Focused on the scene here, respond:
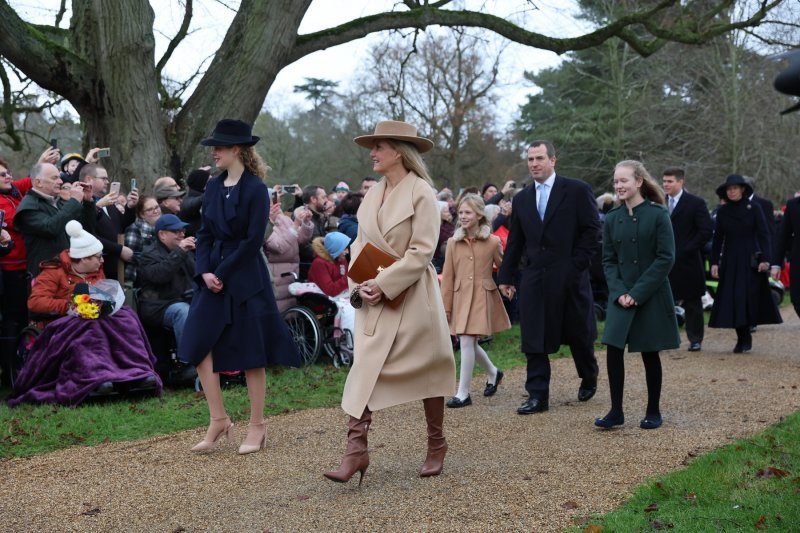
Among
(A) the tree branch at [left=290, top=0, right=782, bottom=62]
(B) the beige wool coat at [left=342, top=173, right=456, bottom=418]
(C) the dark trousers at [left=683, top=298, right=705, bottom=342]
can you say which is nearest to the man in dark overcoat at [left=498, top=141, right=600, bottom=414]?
(B) the beige wool coat at [left=342, top=173, right=456, bottom=418]

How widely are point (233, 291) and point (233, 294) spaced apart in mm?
21

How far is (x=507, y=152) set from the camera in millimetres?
40375

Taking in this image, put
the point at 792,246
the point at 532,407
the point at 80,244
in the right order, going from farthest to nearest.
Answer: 1. the point at 792,246
2. the point at 80,244
3. the point at 532,407

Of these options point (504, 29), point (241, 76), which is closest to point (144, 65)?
point (241, 76)

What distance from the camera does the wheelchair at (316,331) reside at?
10.2 meters

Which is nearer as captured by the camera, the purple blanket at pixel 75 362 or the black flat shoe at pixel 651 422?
the black flat shoe at pixel 651 422

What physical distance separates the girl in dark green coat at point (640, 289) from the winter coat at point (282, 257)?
433 centimetres

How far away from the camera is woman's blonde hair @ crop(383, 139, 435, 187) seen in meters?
5.85

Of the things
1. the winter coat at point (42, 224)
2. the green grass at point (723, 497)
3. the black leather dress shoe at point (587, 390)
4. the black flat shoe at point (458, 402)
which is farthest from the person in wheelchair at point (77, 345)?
the green grass at point (723, 497)

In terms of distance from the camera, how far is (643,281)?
704cm

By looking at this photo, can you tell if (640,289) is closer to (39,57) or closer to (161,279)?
(161,279)

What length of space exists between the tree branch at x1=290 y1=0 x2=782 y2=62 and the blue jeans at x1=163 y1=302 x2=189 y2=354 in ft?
19.2

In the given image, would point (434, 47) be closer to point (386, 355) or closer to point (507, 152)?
point (507, 152)

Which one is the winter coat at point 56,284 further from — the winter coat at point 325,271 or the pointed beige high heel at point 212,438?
the winter coat at point 325,271
